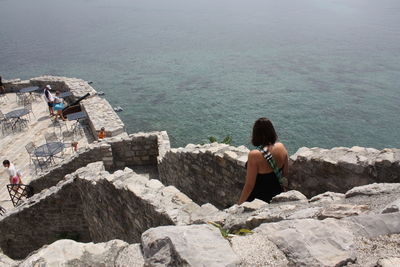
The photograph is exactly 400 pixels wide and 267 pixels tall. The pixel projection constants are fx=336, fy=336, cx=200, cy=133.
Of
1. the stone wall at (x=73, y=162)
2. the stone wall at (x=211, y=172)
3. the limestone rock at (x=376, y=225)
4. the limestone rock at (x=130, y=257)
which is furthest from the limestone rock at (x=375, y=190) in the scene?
the stone wall at (x=73, y=162)

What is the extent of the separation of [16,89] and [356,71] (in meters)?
32.2

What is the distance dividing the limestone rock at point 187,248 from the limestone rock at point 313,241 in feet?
1.34

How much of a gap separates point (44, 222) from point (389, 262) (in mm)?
9724

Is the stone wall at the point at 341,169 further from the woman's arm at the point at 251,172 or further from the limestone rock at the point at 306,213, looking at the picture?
the limestone rock at the point at 306,213

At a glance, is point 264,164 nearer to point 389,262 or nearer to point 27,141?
point 389,262

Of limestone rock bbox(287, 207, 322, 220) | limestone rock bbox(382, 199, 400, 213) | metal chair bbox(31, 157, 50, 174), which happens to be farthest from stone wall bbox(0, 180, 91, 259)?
limestone rock bbox(382, 199, 400, 213)

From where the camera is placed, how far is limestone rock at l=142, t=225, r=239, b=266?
8.53 feet

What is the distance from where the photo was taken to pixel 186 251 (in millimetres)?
2668

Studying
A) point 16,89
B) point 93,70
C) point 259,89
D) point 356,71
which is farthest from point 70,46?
point 356,71

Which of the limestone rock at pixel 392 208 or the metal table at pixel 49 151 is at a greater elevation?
the limestone rock at pixel 392 208

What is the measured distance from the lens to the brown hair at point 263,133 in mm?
4891

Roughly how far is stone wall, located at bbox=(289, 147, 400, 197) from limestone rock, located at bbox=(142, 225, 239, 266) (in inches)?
124

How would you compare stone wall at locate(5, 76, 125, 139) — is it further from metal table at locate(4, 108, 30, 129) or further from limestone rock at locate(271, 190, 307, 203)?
limestone rock at locate(271, 190, 307, 203)

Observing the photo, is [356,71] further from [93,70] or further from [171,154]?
[171,154]
